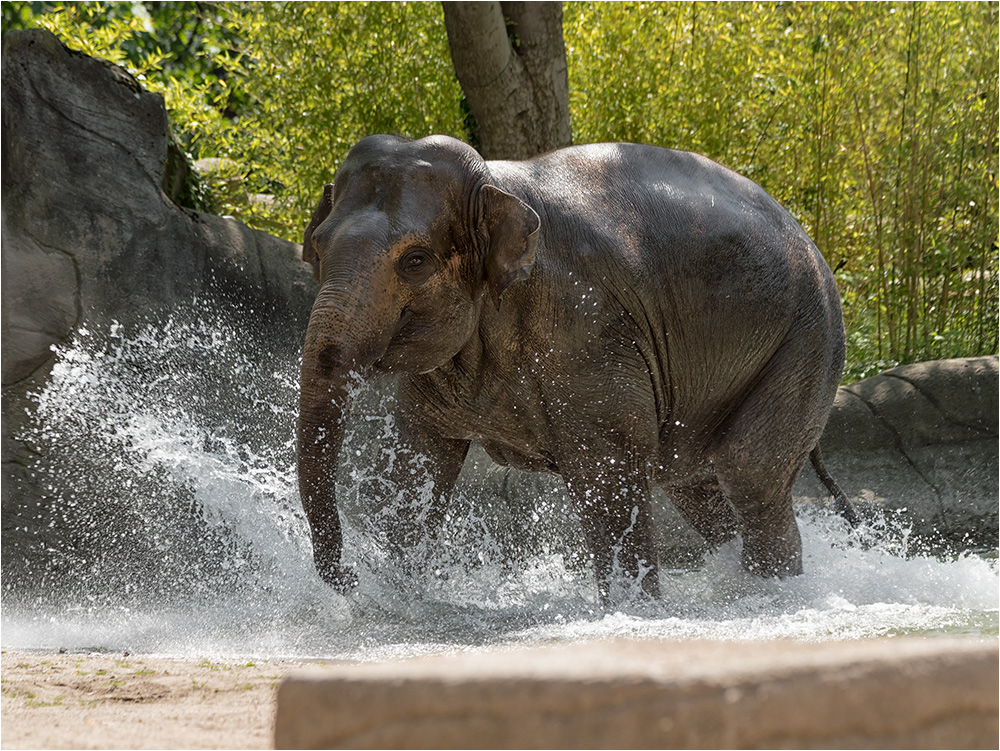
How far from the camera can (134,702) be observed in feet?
8.59

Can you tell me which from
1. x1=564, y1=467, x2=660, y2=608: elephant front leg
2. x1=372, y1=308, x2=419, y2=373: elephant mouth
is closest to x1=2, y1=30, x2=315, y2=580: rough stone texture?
x1=372, y1=308, x2=419, y2=373: elephant mouth

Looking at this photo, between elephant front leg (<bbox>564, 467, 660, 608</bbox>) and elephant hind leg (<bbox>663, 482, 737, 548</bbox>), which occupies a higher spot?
elephant front leg (<bbox>564, 467, 660, 608</bbox>)

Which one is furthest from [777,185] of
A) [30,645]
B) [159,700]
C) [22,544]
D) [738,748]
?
[738,748]

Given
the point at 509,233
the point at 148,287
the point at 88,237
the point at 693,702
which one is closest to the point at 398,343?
the point at 509,233

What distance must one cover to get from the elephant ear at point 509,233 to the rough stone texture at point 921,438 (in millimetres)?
3443

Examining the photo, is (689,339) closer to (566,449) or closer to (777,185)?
(566,449)

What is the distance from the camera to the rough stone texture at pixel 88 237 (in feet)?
17.1

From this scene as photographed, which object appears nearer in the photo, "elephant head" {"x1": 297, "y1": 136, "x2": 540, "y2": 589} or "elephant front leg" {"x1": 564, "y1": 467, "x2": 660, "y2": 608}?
"elephant head" {"x1": 297, "y1": 136, "x2": 540, "y2": 589}

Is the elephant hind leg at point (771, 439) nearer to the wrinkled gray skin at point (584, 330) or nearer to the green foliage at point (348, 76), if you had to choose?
the wrinkled gray skin at point (584, 330)

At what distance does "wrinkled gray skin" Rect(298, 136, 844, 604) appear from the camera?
12.0 feet

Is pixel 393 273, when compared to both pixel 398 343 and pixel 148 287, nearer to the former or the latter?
pixel 398 343

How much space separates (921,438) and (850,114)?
268 centimetres

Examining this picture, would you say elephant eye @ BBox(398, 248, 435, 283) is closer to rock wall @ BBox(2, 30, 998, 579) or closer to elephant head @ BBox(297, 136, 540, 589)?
elephant head @ BBox(297, 136, 540, 589)

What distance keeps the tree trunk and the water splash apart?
1.83 m
